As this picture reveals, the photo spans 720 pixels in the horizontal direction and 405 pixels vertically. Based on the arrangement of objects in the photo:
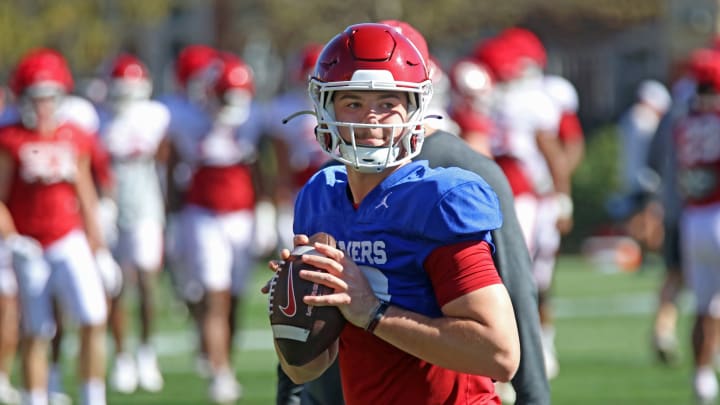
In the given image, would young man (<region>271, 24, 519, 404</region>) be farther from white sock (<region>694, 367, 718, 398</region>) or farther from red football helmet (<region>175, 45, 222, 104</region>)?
red football helmet (<region>175, 45, 222, 104</region>)

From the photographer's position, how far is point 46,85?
9070 mm

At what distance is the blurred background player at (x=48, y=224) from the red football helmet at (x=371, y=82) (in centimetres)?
538

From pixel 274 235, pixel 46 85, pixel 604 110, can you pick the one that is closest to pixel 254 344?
pixel 274 235

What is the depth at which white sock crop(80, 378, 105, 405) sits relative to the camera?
884 cm

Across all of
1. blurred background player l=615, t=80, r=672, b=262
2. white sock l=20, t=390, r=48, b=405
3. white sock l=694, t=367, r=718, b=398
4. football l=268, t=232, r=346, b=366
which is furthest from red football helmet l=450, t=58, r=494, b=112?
football l=268, t=232, r=346, b=366

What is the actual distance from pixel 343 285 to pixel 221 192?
730 centimetres

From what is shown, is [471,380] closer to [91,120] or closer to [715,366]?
[91,120]

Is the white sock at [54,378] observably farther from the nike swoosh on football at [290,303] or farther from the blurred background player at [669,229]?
the nike swoosh on football at [290,303]

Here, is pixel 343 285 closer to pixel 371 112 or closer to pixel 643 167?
pixel 371 112

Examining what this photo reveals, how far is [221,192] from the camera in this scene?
10812mm

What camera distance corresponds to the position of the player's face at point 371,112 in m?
3.68

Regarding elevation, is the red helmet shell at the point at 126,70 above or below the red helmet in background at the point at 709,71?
below

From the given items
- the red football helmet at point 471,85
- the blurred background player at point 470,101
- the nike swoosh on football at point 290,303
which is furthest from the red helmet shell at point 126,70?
the nike swoosh on football at point 290,303

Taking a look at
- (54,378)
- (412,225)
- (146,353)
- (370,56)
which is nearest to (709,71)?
(146,353)
